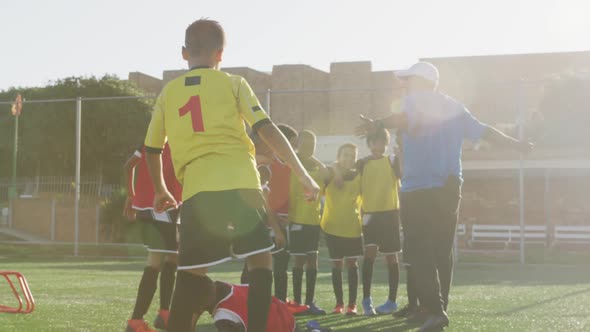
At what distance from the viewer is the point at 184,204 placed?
3.88 meters

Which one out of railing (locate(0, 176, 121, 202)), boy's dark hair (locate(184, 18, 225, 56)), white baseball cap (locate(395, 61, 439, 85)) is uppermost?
white baseball cap (locate(395, 61, 439, 85))

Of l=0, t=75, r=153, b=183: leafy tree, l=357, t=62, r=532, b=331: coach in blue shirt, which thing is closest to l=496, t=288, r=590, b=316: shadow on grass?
l=357, t=62, r=532, b=331: coach in blue shirt

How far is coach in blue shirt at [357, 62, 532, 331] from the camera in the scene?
559 centimetres

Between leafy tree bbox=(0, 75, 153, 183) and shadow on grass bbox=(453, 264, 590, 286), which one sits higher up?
leafy tree bbox=(0, 75, 153, 183)

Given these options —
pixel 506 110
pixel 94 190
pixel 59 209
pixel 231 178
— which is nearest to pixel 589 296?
pixel 231 178

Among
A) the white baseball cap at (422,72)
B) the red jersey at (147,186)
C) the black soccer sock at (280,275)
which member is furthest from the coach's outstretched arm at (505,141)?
the red jersey at (147,186)

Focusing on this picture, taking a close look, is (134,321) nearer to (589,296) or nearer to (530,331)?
(530,331)

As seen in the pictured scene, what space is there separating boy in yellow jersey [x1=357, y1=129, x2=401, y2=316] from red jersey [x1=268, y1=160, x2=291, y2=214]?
1.12 meters

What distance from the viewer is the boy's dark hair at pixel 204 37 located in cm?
393

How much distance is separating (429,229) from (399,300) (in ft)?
10.2

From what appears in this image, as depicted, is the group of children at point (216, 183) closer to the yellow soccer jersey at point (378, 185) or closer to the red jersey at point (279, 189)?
the red jersey at point (279, 189)

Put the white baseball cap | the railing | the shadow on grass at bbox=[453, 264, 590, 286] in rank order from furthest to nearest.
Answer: the railing < the shadow on grass at bbox=[453, 264, 590, 286] < the white baseball cap

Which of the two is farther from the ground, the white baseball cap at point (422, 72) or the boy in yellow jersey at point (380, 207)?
the white baseball cap at point (422, 72)

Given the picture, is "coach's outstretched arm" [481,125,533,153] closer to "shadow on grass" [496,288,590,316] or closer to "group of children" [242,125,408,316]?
"group of children" [242,125,408,316]
